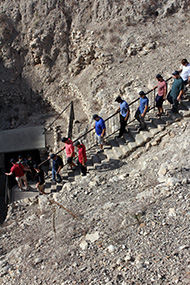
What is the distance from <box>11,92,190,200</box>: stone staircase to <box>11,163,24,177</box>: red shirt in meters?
1.19

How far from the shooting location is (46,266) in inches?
252

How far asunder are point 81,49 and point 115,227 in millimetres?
14157

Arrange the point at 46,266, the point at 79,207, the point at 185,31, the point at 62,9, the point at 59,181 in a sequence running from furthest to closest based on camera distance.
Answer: the point at 62,9
the point at 185,31
the point at 59,181
the point at 79,207
the point at 46,266

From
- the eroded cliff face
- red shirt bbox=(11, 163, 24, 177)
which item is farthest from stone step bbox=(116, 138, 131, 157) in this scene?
red shirt bbox=(11, 163, 24, 177)

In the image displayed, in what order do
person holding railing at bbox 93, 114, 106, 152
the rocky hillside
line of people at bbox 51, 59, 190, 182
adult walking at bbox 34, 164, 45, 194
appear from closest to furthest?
the rocky hillside → line of people at bbox 51, 59, 190, 182 → person holding railing at bbox 93, 114, 106, 152 → adult walking at bbox 34, 164, 45, 194

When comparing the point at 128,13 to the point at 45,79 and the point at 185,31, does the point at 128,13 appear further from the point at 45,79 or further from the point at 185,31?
the point at 45,79

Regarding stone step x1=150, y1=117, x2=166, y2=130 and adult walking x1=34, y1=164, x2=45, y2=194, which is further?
adult walking x1=34, y1=164, x2=45, y2=194

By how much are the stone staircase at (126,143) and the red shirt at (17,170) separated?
1191 mm

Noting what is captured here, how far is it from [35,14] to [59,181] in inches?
562

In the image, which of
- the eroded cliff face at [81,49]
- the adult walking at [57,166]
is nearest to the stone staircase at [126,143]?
the adult walking at [57,166]

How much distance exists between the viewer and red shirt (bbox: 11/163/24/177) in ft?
36.7

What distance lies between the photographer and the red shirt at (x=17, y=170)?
36.7 ft

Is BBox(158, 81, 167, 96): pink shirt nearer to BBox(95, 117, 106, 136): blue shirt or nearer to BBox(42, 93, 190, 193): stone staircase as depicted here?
BBox(42, 93, 190, 193): stone staircase

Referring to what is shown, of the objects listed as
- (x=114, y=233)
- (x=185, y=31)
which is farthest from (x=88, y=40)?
(x=114, y=233)
